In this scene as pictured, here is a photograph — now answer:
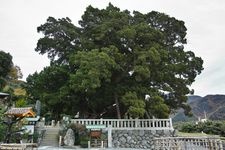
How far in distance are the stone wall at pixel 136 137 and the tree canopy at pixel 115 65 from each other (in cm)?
124

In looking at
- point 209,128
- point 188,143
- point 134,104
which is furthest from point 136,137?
point 188,143

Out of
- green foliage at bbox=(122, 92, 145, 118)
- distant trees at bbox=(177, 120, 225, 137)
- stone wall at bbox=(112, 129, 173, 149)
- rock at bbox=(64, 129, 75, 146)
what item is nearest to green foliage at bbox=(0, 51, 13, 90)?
rock at bbox=(64, 129, 75, 146)

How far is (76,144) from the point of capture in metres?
16.3

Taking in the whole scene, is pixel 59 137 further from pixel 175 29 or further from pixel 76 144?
pixel 175 29

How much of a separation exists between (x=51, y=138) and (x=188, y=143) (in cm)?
1054

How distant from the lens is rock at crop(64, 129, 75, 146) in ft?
51.7

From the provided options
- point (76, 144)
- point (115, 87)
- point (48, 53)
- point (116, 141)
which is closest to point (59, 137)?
point (76, 144)

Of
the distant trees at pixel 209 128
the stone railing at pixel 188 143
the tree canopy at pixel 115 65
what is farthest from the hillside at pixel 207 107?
the stone railing at pixel 188 143

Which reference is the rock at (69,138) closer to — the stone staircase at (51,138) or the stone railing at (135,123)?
the stone staircase at (51,138)

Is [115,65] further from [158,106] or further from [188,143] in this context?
[188,143]

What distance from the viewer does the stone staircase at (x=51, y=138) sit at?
16797 mm

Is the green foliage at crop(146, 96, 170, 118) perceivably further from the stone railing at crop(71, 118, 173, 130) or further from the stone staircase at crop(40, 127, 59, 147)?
the stone staircase at crop(40, 127, 59, 147)

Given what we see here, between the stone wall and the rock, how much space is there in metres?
2.90

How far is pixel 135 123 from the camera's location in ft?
59.0
